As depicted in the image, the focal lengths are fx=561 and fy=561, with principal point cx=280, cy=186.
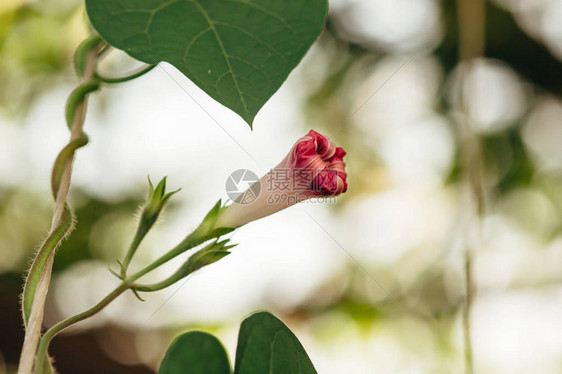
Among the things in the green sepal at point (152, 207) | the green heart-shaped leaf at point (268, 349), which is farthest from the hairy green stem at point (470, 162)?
the green sepal at point (152, 207)

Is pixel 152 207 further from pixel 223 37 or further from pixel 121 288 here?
pixel 223 37

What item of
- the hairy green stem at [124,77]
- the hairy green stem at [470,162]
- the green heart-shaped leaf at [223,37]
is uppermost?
the green heart-shaped leaf at [223,37]

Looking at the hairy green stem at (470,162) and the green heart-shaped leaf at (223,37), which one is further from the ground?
the green heart-shaped leaf at (223,37)

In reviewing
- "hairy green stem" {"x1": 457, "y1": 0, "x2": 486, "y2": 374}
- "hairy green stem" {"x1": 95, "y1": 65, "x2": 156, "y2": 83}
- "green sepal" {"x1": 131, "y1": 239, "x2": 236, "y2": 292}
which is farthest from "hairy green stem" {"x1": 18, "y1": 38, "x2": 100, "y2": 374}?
"hairy green stem" {"x1": 457, "y1": 0, "x2": 486, "y2": 374}

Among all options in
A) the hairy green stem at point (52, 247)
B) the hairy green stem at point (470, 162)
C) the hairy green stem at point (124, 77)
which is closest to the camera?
the hairy green stem at point (52, 247)

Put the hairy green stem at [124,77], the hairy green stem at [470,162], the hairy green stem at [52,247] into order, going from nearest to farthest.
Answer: the hairy green stem at [52,247] < the hairy green stem at [124,77] < the hairy green stem at [470,162]

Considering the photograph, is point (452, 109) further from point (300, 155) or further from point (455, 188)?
point (300, 155)

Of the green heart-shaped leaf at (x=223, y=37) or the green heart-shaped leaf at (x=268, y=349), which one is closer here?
the green heart-shaped leaf at (x=223, y=37)

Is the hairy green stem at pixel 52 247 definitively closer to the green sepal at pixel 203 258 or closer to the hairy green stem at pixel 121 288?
the hairy green stem at pixel 121 288
